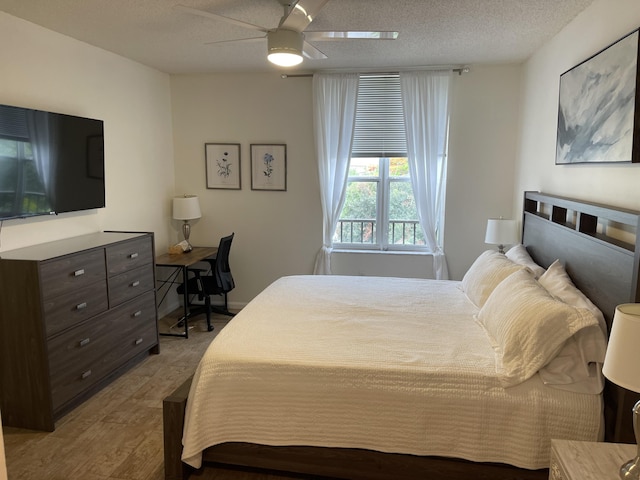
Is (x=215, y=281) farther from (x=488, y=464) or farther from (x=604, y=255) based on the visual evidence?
(x=604, y=255)

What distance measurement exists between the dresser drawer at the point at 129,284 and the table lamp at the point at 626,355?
9.93 ft

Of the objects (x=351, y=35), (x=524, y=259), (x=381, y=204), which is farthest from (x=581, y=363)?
(x=381, y=204)

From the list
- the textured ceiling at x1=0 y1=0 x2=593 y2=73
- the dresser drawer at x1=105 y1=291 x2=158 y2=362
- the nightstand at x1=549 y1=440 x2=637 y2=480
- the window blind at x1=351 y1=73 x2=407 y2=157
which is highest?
the textured ceiling at x1=0 y1=0 x2=593 y2=73

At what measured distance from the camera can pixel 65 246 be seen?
308 cm

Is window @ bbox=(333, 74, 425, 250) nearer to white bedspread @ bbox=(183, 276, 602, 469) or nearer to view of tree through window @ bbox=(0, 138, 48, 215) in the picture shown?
white bedspread @ bbox=(183, 276, 602, 469)

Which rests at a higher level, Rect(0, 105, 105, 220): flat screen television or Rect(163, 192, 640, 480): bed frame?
Rect(0, 105, 105, 220): flat screen television

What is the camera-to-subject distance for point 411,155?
447 centimetres

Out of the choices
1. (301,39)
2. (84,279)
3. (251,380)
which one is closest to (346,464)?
(251,380)

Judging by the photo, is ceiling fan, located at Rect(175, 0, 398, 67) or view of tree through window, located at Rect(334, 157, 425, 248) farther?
view of tree through window, located at Rect(334, 157, 425, 248)

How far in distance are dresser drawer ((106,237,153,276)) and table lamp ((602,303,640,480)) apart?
300 cm

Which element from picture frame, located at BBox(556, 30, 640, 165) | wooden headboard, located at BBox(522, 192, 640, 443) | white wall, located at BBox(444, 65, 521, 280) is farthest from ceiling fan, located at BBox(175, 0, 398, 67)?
white wall, located at BBox(444, 65, 521, 280)

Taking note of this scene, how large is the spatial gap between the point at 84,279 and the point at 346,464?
6.64 feet

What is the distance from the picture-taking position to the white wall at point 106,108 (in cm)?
300

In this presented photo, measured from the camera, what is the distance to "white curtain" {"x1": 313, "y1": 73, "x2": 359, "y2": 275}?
14.8ft
